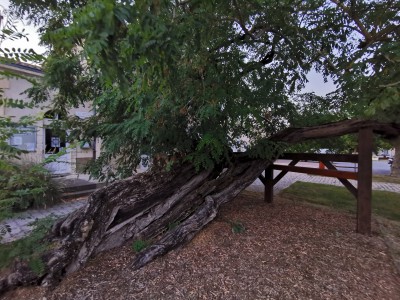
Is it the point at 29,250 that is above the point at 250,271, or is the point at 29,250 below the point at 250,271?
above

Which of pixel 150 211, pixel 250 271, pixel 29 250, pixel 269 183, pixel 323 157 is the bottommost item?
pixel 250 271

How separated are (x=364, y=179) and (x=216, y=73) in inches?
121

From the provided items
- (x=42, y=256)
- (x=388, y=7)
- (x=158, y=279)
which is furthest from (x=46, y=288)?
(x=388, y=7)

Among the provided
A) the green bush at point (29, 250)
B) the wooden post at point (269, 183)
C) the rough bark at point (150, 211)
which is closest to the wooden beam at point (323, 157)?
the rough bark at point (150, 211)

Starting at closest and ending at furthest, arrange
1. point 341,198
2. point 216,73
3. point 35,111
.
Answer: point 216,73
point 35,111
point 341,198

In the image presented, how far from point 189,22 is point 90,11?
195cm

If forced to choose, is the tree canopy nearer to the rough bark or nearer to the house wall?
the rough bark

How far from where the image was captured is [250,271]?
3.27 m

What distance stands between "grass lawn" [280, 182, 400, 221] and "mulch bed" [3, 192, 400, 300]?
99.4 inches

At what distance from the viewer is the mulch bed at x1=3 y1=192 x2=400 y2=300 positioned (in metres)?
2.89

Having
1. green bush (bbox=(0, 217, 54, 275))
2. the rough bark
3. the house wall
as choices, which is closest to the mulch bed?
the rough bark

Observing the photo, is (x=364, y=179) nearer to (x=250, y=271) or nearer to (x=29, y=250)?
(x=250, y=271)

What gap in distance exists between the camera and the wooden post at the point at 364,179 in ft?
15.3

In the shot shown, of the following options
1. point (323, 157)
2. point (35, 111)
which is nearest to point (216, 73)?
point (323, 157)
